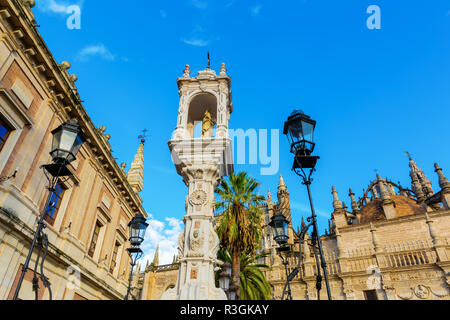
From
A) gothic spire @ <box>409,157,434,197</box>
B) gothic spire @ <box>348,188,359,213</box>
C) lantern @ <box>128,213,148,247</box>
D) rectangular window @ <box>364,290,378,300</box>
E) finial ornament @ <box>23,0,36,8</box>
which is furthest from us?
gothic spire @ <box>409,157,434,197</box>

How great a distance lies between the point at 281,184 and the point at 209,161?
115 ft

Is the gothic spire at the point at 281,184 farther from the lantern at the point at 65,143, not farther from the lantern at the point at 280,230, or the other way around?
the lantern at the point at 65,143

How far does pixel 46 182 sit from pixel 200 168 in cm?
812

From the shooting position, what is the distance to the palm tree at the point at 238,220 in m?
13.0

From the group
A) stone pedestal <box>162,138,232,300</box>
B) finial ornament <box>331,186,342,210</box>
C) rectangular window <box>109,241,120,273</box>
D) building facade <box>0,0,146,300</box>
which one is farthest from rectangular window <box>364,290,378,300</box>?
stone pedestal <box>162,138,232,300</box>

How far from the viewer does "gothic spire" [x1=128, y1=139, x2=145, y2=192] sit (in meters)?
22.6

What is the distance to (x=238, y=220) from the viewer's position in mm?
13461

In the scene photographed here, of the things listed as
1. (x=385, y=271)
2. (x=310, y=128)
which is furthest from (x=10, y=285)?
(x=385, y=271)

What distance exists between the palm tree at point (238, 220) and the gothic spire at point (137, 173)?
1033cm

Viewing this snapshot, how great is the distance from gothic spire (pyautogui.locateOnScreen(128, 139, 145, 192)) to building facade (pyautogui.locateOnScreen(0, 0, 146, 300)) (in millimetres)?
4941

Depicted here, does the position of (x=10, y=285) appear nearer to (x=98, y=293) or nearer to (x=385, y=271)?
(x=98, y=293)

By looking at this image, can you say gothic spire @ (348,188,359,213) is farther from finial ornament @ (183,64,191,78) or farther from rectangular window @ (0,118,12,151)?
rectangular window @ (0,118,12,151)

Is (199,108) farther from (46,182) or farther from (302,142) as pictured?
(46,182)

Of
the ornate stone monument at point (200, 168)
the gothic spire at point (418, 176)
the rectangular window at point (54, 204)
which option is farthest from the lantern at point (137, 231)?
the gothic spire at point (418, 176)
